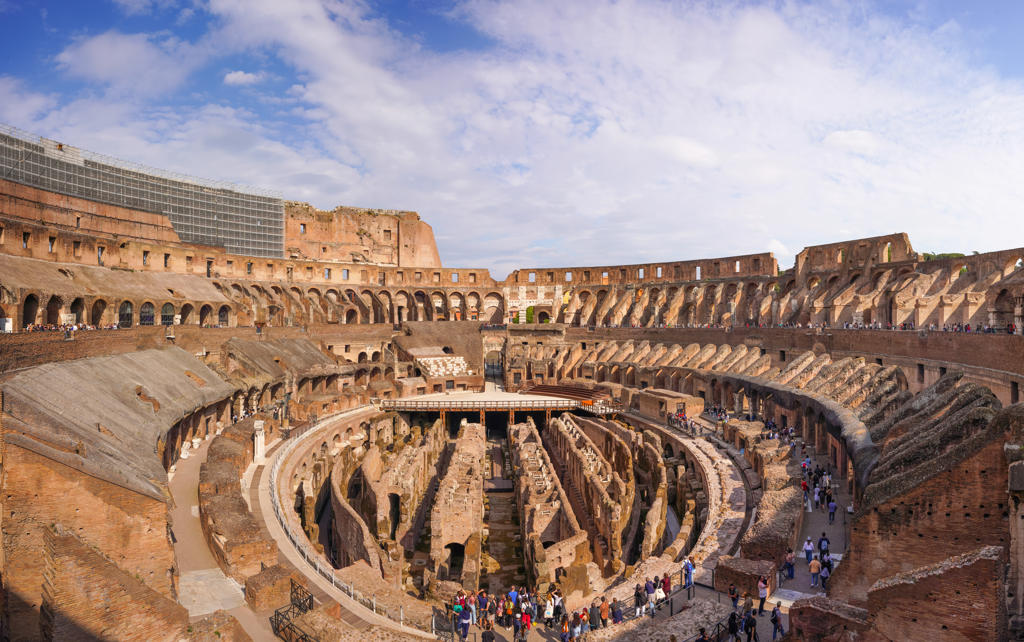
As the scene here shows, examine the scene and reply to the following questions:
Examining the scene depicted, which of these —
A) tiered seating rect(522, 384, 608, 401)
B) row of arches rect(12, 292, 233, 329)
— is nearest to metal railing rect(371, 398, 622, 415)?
tiered seating rect(522, 384, 608, 401)

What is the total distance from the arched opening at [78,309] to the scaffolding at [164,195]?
1310cm

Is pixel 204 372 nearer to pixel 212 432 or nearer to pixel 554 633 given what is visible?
pixel 212 432

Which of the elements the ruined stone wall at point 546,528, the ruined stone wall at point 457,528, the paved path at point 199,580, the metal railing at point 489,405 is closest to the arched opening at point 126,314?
the metal railing at point 489,405

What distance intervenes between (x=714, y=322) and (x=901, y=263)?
15441 mm

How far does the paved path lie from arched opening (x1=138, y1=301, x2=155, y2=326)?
21724 mm

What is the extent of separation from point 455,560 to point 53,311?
23064 mm

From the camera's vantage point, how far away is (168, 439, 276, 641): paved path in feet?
36.2

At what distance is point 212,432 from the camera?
2630cm

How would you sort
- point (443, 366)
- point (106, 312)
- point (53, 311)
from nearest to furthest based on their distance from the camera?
1. point (53, 311)
2. point (106, 312)
3. point (443, 366)

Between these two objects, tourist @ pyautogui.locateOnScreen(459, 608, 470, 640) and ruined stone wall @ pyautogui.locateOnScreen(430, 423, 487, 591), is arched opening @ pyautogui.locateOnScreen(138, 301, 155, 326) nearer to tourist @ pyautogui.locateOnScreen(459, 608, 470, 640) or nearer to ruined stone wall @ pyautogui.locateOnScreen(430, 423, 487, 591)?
ruined stone wall @ pyautogui.locateOnScreen(430, 423, 487, 591)

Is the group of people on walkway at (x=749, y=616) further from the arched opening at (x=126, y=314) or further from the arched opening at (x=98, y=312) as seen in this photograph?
the arched opening at (x=126, y=314)

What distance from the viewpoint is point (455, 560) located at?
1972 centimetres

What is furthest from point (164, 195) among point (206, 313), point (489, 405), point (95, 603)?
point (95, 603)

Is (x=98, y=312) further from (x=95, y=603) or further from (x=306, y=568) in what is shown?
(x=95, y=603)
